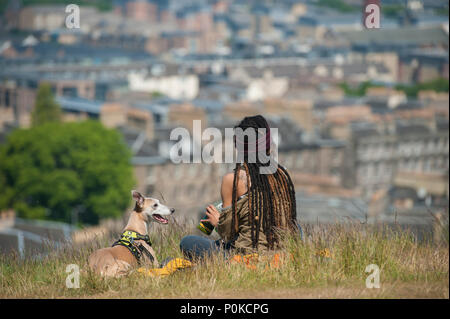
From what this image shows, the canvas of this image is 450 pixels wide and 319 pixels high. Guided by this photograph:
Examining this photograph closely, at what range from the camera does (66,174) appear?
190 ft

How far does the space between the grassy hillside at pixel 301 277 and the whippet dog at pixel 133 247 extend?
0.48 ft

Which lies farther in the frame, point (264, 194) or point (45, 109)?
point (45, 109)

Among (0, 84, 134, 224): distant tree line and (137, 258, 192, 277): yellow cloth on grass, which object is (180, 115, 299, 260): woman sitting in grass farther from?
(0, 84, 134, 224): distant tree line

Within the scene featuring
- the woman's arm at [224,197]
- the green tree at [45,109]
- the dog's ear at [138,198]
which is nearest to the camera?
the woman's arm at [224,197]

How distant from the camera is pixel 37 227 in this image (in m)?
47.0

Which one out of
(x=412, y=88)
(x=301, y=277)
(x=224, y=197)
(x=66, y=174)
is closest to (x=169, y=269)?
(x=224, y=197)

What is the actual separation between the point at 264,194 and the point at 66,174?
51.5 meters

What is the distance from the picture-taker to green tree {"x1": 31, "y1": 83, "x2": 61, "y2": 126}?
81.9m

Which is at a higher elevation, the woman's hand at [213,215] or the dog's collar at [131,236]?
the woman's hand at [213,215]

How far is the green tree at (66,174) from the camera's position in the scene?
187ft

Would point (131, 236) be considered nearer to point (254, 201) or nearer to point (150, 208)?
point (150, 208)

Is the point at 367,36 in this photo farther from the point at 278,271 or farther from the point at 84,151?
the point at 278,271
